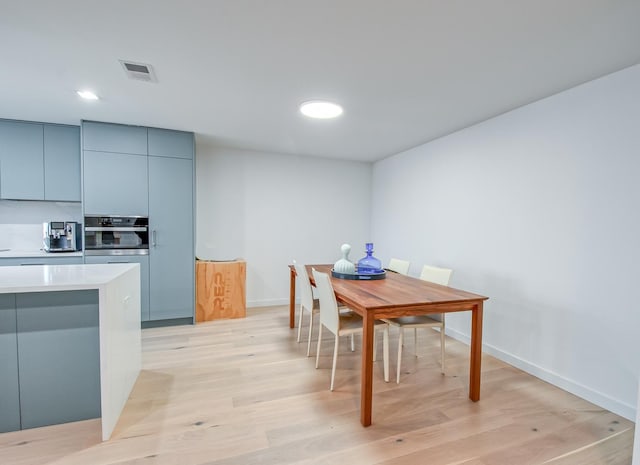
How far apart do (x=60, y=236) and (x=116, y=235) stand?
2.18 ft

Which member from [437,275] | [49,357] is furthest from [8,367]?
[437,275]

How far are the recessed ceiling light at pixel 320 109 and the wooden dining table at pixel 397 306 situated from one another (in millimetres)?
1550

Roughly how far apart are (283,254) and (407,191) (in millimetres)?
2063

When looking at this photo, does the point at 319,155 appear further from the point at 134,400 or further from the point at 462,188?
the point at 134,400

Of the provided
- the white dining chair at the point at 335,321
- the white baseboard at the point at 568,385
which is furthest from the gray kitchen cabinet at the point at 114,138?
the white baseboard at the point at 568,385

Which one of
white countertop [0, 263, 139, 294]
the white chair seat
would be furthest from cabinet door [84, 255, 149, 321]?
Result: the white chair seat

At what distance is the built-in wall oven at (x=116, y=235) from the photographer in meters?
3.31

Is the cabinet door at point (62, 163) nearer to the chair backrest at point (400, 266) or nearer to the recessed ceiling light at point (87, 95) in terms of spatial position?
the recessed ceiling light at point (87, 95)

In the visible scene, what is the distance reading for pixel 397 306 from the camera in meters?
1.96

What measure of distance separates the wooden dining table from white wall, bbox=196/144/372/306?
219cm

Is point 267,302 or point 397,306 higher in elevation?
point 397,306

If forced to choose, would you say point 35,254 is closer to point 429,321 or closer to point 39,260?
point 39,260

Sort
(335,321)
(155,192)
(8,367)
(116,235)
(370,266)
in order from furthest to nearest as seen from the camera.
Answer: (155,192) < (116,235) < (370,266) < (335,321) < (8,367)

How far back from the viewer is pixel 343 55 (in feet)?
6.33
